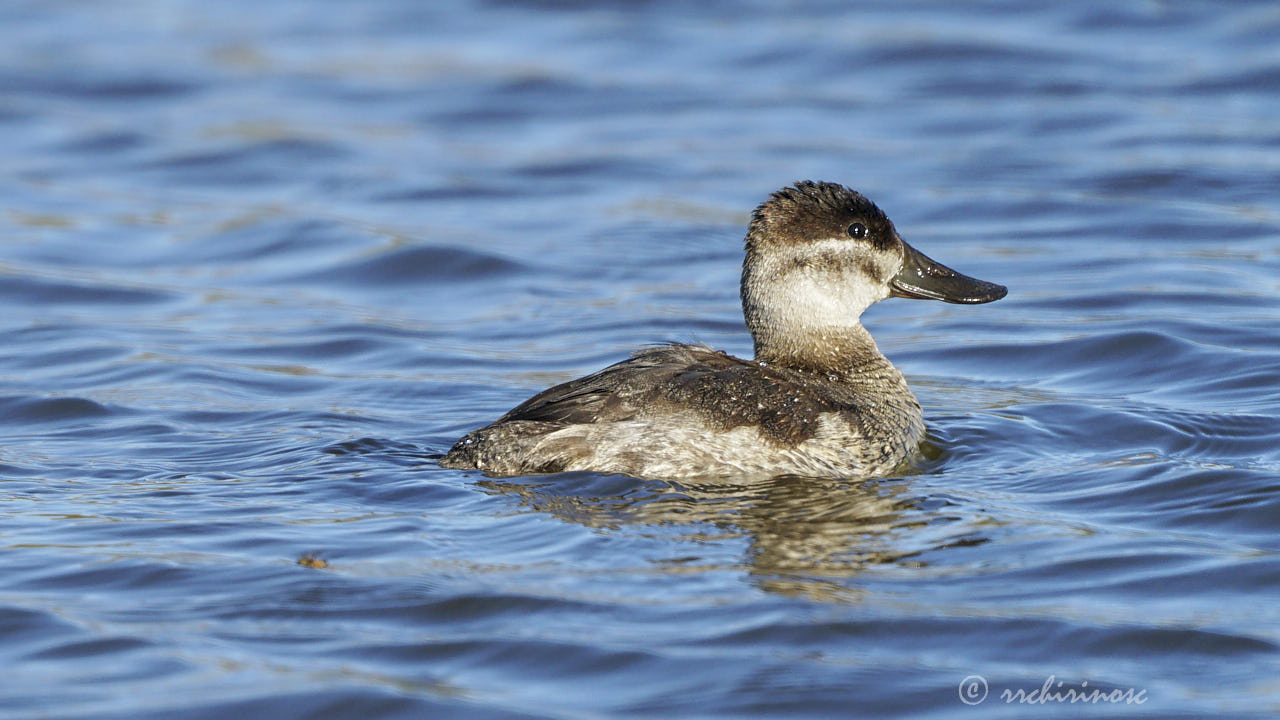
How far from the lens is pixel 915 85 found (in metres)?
13.5

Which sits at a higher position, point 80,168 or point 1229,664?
point 80,168

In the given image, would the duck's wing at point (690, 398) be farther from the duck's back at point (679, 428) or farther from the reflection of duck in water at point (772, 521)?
the reflection of duck in water at point (772, 521)

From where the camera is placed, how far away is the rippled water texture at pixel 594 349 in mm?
4770

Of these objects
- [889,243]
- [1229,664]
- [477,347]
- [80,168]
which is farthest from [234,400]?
[80,168]

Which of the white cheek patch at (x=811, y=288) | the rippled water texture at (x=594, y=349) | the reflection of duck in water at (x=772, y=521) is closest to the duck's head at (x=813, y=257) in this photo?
the white cheek patch at (x=811, y=288)

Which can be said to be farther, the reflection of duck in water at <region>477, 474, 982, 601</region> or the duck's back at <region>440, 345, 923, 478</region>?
the duck's back at <region>440, 345, 923, 478</region>

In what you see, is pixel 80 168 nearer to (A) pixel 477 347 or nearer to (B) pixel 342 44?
(B) pixel 342 44

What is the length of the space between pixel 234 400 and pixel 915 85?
7.32 meters

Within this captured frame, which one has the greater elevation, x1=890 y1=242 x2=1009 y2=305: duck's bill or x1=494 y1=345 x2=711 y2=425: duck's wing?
x1=890 y1=242 x2=1009 y2=305: duck's bill

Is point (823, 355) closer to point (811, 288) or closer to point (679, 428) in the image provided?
point (811, 288)

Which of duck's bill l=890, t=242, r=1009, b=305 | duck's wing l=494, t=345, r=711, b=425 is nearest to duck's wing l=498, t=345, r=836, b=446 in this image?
duck's wing l=494, t=345, r=711, b=425

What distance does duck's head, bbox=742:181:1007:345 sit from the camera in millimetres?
6844

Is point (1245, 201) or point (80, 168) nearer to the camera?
point (1245, 201)

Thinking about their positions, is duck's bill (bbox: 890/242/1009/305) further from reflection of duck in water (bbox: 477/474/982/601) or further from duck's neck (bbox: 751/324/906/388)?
reflection of duck in water (bbox: 477/474/982/601)
